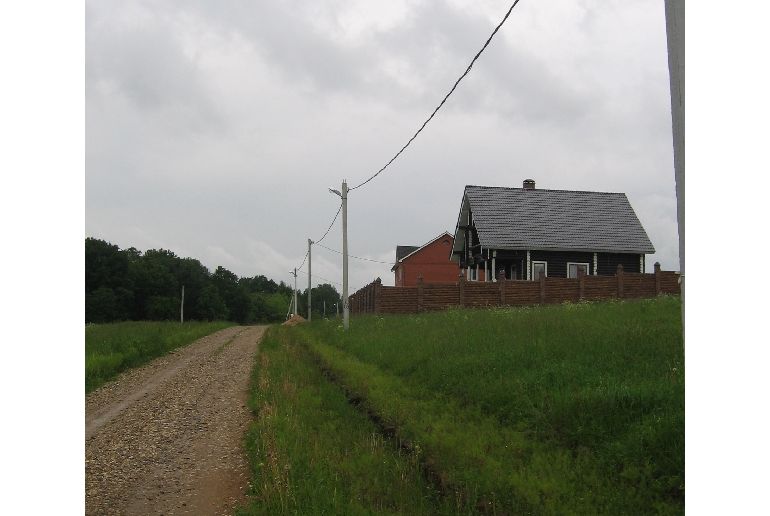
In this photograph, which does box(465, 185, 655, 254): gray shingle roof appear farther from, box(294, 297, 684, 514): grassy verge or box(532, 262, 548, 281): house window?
box(294, 297, 684, 514): grassy verge

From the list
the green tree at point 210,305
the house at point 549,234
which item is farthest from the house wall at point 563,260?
the green tree at point 210,305

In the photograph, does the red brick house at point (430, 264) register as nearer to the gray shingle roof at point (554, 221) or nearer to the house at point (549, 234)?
the house at point (549, 234)

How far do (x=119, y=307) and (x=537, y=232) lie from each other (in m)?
56.1

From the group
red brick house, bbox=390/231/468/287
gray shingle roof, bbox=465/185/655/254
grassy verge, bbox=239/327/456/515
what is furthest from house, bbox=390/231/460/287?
grassy verge, bbox=239/327/456/515

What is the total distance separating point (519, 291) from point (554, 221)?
28.5ft

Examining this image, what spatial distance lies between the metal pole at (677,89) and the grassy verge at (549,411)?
6.37ft

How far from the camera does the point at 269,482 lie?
6625mm

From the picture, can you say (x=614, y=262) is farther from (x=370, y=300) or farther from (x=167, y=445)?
(x=167, y=445)

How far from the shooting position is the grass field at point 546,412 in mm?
6035

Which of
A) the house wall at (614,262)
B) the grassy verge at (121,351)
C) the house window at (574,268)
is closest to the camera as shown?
the grassy verge at (121,351)

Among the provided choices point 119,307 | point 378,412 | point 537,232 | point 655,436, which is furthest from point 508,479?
point 119,307

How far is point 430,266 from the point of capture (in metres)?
54.1

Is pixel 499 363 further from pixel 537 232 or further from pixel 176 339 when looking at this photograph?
pixel 537 232

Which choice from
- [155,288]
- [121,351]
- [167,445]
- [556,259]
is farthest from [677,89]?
[155,288]
